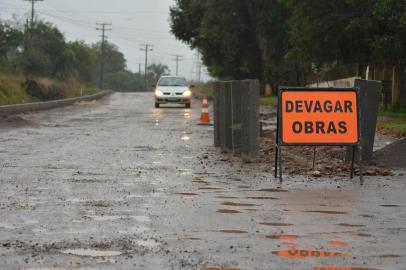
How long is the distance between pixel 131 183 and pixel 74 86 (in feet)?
189

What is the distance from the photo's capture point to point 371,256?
621 cm

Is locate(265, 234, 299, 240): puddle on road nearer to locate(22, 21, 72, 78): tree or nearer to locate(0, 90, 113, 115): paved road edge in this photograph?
locate(0, 90, 113, 115): paved road edge

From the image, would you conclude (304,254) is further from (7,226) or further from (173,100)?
(173,100)

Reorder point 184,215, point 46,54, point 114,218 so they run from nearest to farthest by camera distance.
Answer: point 114,218, point 184,215, point 46,54

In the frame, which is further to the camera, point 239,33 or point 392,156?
point 239,33

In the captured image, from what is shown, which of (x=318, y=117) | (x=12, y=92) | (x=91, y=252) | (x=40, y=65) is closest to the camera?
(x=91, y=252)

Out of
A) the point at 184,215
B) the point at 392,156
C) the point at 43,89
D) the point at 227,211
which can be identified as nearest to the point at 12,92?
the point at 43,89

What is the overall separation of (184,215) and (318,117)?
3.95 meters

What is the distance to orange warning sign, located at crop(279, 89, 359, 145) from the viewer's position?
11289mm

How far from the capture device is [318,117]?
11.4 m

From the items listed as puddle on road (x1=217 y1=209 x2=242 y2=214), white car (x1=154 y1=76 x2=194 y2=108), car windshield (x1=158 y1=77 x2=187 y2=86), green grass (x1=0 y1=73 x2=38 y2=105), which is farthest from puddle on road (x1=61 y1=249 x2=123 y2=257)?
green grass (x1=0 y1=73 x2=38 y2=105)

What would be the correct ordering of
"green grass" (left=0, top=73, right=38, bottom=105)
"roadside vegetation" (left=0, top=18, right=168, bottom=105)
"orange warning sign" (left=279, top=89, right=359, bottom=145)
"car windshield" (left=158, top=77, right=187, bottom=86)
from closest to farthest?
"orange warning sign" (left=279, top=89, right=359, bottom=145) → "car windshield" (left=158, top=77, right=187, bottom=86) → "green grass" (left=0, top=73, right=38, bottom=105) → "roadside vegetation" (left=0, top=18, right=168, bottom=105)

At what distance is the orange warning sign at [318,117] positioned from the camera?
11.3 meters

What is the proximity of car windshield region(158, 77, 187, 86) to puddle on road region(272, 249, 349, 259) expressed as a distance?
114 ft
